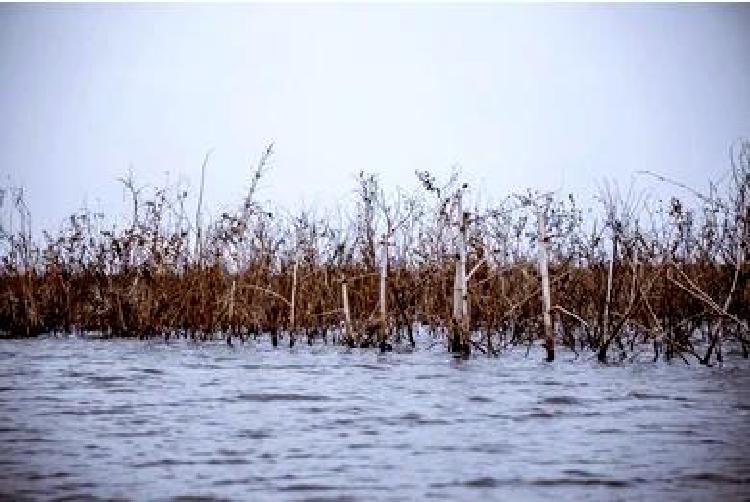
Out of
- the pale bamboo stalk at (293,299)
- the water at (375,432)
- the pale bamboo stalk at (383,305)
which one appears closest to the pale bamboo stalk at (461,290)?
the water at (375,432)

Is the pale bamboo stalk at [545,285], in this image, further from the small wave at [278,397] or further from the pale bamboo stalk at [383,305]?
the small wave at [278,397]

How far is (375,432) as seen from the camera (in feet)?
15.3

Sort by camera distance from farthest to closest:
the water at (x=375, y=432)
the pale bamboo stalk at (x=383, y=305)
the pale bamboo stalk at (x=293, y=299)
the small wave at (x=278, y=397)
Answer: the pale bamboo stalk at (x=293, y=299)
the pale bamboo stalk at (x=383, y=305)
the small wave at (x=278, y=397)
the water at (x=375, y=432)

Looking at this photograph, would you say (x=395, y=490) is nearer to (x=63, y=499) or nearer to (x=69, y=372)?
(x=63, y=499)

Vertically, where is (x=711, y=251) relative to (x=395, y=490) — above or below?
above

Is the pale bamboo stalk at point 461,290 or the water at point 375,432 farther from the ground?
the pale bamboo stalk at point 461,290

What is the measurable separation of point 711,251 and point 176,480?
8134 mm

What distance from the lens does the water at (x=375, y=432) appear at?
11.2ft

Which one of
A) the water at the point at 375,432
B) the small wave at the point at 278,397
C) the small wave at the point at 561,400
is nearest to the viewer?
the water at the point at 375,432

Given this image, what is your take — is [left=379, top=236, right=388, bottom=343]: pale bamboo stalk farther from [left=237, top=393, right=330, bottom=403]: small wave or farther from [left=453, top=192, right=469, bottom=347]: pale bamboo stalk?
[left=237, top=393, right=330, bottom=403]: small wave

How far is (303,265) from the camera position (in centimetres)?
1273

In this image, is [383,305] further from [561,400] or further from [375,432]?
[375,432]

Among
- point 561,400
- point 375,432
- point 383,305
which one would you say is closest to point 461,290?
point 383,305

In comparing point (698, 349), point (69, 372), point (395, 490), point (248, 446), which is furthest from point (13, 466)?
point (698, 349)
